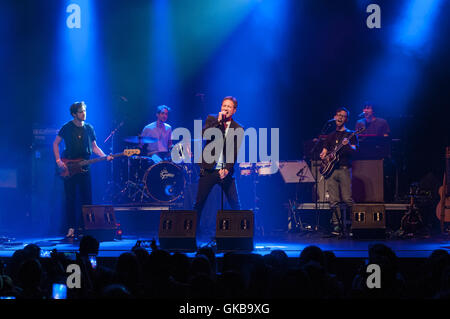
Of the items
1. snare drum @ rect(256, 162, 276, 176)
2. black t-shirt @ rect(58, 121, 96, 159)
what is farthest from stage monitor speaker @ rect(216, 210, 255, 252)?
snare drum @ rect(256, 162, 276, 176)

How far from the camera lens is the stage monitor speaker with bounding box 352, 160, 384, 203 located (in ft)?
38.1

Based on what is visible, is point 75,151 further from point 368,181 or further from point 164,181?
point 368,181

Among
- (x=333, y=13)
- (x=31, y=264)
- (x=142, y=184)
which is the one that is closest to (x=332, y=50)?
(x=333, y=13)

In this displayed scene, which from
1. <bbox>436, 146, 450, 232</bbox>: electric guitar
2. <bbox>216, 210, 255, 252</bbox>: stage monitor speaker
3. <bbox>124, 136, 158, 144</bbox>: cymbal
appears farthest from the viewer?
<bbox>124, 136, 158, 144</bbox>: cymbal

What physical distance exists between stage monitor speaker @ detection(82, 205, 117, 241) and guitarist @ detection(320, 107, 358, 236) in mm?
4105

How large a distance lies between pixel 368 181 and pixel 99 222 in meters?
5.72

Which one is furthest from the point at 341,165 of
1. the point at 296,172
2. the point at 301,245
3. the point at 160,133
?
the point at 160,133

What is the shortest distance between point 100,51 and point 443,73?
7.87 metres

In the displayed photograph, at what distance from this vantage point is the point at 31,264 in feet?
14.3

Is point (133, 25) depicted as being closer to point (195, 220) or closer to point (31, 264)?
point (195, 220)

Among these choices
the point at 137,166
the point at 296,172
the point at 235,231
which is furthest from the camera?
the point at 296,172

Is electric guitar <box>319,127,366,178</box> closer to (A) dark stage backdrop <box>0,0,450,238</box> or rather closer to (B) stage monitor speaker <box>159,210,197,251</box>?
(A) dark stage backdrop <box>0,0,450,238</box>

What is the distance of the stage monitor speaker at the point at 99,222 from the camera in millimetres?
9312

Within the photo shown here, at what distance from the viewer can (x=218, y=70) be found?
1313cm
